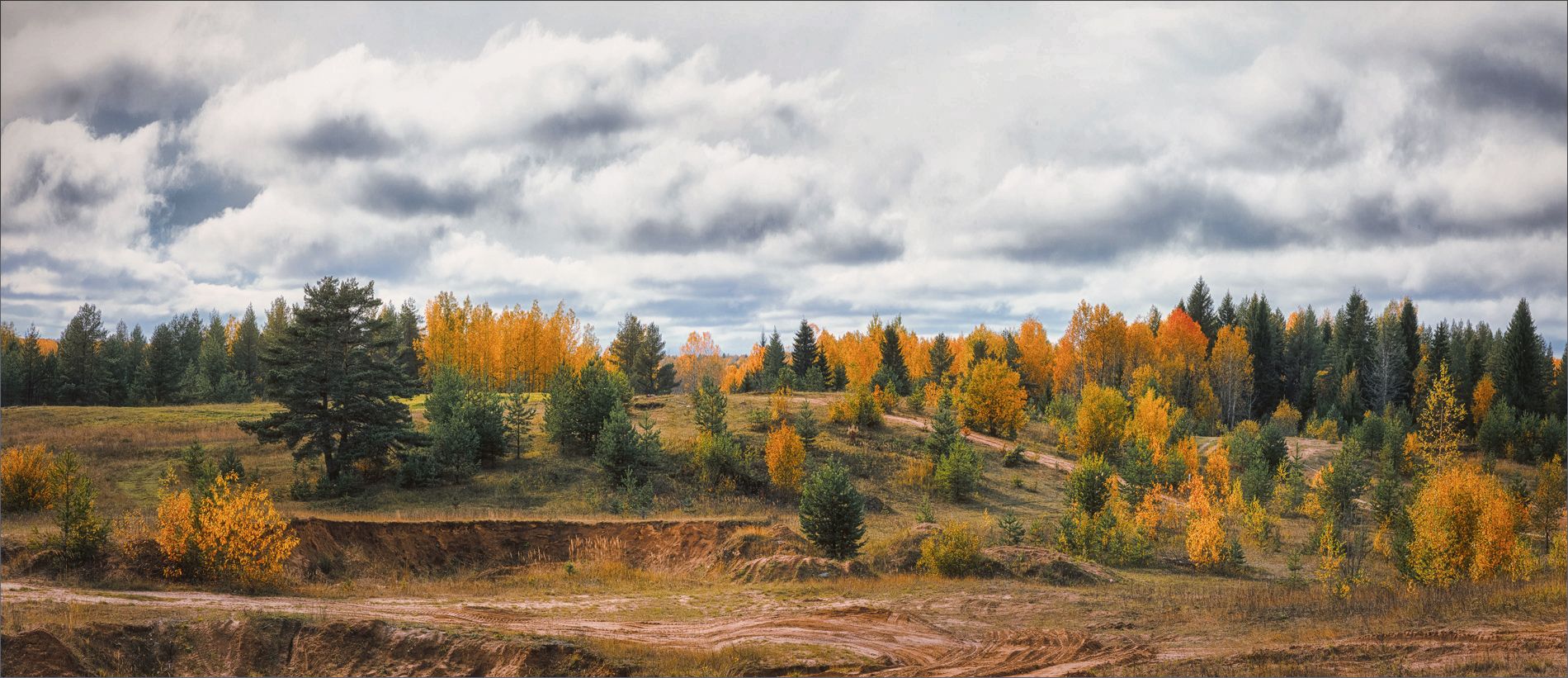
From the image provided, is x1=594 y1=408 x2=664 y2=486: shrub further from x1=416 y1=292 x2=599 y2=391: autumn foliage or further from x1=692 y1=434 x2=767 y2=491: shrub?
x1=416 y1=292 x2=599 y2=391: autumn foliage

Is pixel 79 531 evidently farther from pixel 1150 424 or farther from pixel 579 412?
pixel 1150 424

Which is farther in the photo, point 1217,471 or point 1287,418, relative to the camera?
point 1287,418

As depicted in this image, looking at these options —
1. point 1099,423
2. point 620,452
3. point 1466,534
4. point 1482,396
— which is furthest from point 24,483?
point 1482,396

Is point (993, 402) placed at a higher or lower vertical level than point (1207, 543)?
higher

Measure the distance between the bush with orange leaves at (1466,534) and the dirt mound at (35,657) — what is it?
33.9 meters

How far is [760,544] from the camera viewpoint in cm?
3212

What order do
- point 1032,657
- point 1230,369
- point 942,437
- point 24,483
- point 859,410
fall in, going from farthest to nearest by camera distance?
point 1230,369
point 859,410
point 942,437
point 24,483
point 1032,657

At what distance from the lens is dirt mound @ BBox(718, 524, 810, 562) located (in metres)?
31.6

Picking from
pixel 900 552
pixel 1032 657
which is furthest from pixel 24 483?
pixel 1032 657

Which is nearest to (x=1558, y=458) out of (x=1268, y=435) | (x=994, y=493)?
(x=1268, y=435)

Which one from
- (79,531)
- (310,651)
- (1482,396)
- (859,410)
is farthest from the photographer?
(1482,396)

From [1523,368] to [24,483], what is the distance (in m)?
114

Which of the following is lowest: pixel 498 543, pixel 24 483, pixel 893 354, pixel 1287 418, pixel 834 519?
pixel 498 543

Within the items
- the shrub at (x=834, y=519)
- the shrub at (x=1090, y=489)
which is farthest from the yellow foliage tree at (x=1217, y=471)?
the shrub at (x=834, y=519)
